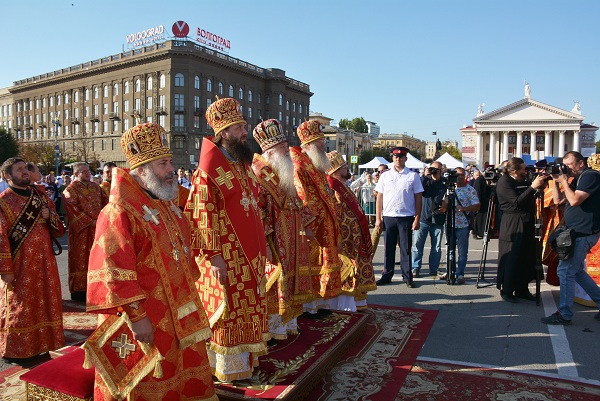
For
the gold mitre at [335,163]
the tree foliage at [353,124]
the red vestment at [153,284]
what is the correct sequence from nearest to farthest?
the red vestment at [153,284] → the gold mitre at [335,163] → the tree foliage at [353,124]

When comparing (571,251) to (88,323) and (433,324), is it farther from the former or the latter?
(88,323)

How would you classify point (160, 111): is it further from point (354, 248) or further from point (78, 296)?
point (354, 248)

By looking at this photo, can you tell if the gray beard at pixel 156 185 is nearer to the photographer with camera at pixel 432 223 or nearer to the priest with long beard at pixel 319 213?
the priest with long beard at pixel 319 213

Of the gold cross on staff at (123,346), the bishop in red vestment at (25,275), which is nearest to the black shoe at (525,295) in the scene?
the gold cross on staff at (123,346)

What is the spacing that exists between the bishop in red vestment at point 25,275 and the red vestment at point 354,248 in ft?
10.7

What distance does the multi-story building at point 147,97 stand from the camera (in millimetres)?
62344

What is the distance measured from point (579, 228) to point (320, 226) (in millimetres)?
3073

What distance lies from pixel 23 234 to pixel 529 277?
642 centimetres

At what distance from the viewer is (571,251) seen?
18.7 ft

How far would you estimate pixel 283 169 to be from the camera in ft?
15.6

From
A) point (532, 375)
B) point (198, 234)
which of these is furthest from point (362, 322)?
point (198, 234)

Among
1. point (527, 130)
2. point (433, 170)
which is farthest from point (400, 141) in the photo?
point (433, 170)

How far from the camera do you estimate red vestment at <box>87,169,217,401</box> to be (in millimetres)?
2705

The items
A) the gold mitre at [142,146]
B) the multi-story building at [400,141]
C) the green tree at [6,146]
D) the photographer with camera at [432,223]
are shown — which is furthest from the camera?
the multi-story building at [400,141]
